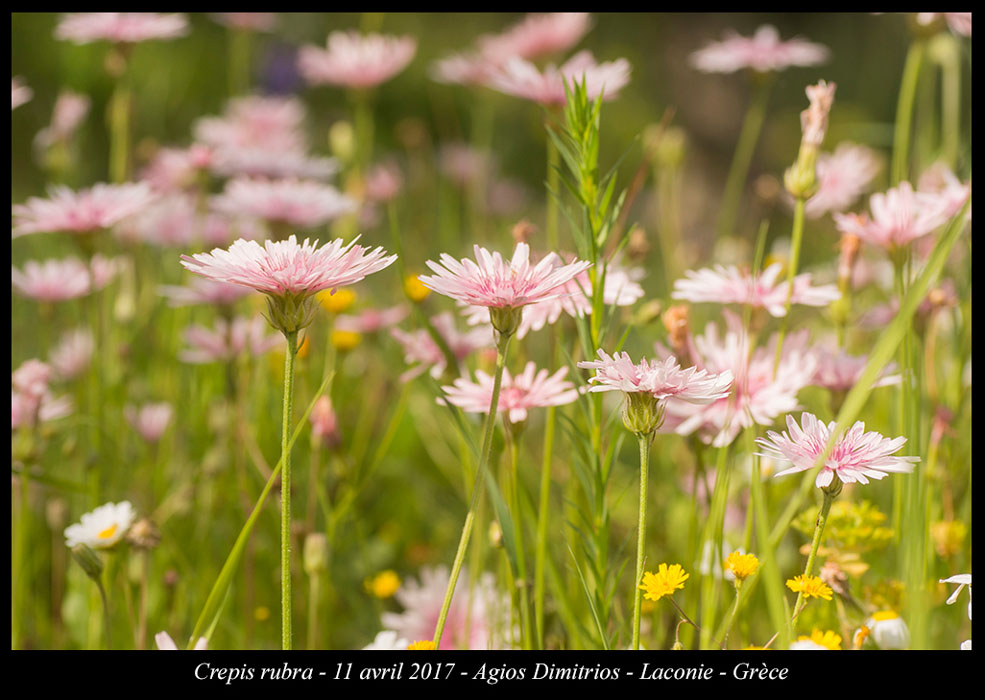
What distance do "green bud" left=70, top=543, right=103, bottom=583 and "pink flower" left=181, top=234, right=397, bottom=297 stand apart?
0.21 m

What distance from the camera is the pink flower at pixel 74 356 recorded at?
3.19 ft

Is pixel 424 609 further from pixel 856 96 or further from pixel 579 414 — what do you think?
pixel 856 96

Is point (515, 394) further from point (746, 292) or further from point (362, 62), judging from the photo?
point (362, 62)

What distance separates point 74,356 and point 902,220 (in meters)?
0.84

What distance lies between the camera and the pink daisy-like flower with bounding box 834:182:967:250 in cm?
64

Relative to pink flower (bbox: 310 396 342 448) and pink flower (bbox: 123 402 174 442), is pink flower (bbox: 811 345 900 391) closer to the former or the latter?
pink flower (bbox: 310 396 342 448)

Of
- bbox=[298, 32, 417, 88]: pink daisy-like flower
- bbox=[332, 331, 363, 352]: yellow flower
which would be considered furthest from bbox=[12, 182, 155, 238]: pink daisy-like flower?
bbox=[298, 32, 417, 88]: pink daisy-like flower

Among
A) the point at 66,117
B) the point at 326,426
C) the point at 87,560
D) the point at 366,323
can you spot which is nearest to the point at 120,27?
the point at 66,117

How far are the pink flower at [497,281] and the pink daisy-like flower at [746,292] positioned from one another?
0.20 metres

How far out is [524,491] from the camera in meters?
0.68

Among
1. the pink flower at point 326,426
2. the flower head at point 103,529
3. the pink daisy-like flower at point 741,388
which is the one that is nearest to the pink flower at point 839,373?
the pink daisy-like flower at point 741,388

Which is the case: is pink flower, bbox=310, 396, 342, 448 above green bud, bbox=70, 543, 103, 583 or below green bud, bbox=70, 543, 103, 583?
above
